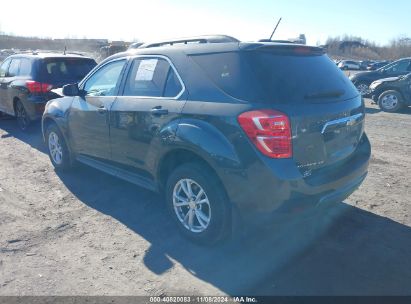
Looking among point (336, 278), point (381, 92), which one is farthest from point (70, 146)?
point (381, 92)

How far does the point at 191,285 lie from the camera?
2.94m

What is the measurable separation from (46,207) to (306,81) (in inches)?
133

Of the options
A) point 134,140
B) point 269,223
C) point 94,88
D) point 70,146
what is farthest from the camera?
point 70,146

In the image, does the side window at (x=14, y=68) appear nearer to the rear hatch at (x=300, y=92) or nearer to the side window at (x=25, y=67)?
the side window at (x=25, y=67)

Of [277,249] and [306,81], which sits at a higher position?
[306,81]

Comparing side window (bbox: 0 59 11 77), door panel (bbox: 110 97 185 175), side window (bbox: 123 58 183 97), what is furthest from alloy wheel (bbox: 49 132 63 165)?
side window (bbox: 0 59 11 77)

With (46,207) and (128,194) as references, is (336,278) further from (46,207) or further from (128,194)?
(46,207)

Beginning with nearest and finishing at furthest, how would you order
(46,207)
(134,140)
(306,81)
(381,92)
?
(306,81), (134,140), (46,207), (381,92)

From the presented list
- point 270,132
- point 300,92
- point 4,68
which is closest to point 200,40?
point 300,92

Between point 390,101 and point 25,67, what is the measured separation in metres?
10.8

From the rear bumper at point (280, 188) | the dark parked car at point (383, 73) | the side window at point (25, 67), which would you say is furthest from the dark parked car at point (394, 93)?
the side window at point (25, 67)

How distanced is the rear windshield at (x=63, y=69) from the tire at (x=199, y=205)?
16.5ft

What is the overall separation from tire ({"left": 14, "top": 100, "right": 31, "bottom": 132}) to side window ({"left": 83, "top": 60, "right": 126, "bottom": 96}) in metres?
3.82

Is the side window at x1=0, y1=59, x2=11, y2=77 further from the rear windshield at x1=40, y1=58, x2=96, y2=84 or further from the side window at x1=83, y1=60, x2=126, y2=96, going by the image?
the side window at x1=83, y1=60, x2=126, y2=96
